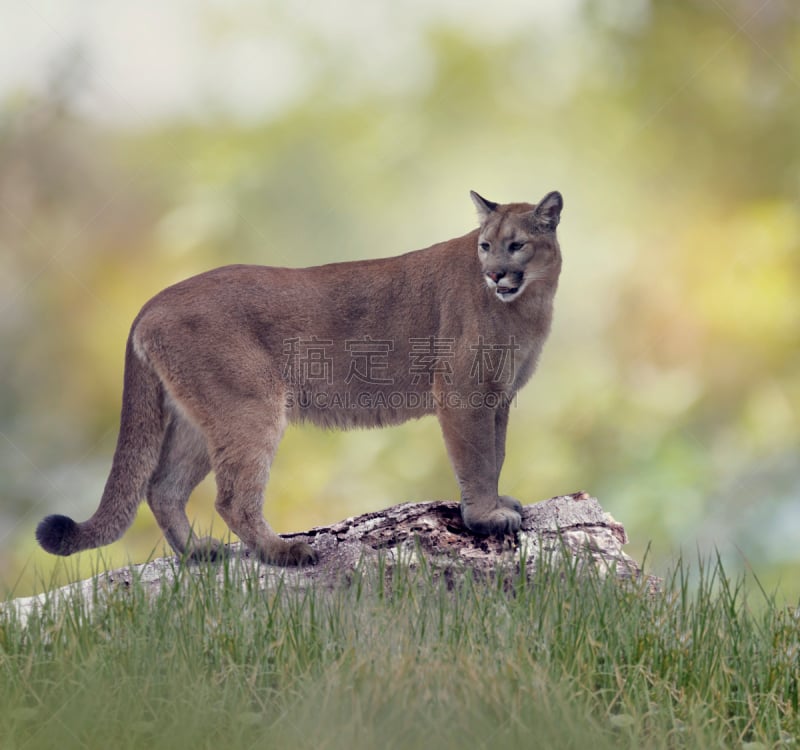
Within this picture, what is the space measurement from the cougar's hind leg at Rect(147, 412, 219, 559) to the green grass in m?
1.07

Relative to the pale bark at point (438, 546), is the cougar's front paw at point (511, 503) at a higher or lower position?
higher

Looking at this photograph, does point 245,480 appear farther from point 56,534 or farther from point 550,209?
point 550,209

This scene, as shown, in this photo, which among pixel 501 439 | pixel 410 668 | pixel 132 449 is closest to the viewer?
pixel 410 668

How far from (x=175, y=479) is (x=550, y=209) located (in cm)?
227

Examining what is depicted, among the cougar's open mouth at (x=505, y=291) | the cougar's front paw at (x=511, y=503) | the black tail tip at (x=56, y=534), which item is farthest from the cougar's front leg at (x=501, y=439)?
the black tail tip at (x=56, y=534)

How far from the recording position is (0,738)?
2.78 metres

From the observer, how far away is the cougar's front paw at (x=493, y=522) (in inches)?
173

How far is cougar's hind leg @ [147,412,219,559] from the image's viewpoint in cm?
465

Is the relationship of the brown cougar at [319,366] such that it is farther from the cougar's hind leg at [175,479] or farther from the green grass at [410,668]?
the green grass at [410,668]

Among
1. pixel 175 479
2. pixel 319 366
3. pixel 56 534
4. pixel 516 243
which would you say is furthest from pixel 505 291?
pixel 56 534

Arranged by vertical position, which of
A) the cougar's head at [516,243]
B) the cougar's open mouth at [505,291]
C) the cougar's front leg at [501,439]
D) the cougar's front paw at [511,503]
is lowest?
the cougar's front paw at [511,503]

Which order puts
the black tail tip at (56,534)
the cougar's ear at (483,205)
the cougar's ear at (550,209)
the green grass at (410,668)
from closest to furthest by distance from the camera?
the green grass at (410,668) → the black tail tip at (56,534) → the cougar's ear at (550,209) → the cougar's ear at (483,205)

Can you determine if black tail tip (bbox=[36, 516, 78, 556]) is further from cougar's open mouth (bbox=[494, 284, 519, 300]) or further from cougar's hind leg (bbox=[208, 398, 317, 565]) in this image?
cougar's open mouth (bbox=[494, 284, 519, 300])

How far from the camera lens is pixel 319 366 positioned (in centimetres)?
461
